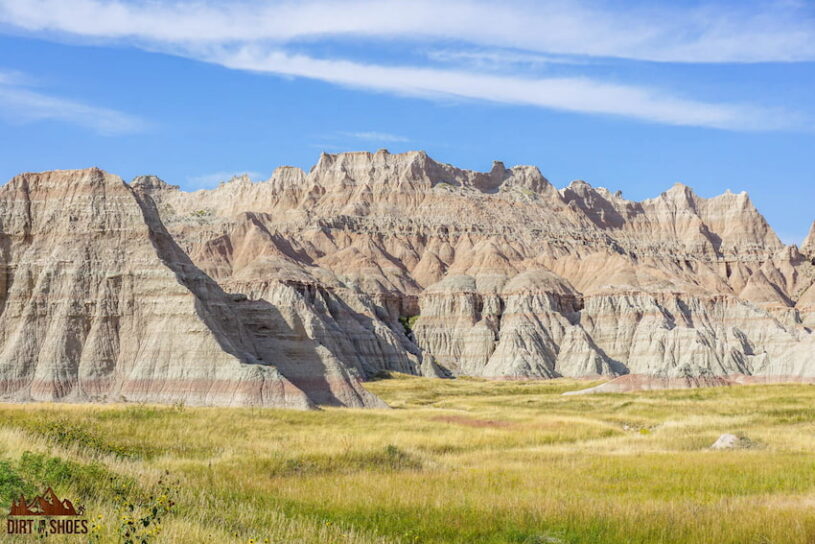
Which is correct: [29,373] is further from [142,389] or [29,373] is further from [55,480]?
[55,480]

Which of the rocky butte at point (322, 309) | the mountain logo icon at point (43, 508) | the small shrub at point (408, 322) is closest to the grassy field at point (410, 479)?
the mountain logo icon at point (43, 508)

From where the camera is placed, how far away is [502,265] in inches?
6895

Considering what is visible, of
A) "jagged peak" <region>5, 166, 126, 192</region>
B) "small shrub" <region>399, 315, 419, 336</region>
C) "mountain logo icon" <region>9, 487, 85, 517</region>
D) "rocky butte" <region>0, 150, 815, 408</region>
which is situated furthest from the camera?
"small shrub" <region>399, 315, 419, 336</region>

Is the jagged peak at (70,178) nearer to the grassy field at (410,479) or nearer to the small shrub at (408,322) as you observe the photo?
the grassy field at (410,479)

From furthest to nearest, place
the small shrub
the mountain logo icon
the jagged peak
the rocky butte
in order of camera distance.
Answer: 1. the small shrub
2. the jagged peak
3. the rocky butte
4. the mountain logo icon

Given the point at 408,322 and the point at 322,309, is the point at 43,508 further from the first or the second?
the point at 408,322

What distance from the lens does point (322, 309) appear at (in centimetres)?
12300

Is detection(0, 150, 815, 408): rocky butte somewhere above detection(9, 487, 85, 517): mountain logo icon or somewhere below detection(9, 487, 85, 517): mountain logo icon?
above

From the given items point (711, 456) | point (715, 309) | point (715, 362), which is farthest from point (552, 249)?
point (711, 456)

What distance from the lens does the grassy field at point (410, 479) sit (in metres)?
15.5

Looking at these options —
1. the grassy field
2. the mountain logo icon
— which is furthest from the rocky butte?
the mountain logo icon

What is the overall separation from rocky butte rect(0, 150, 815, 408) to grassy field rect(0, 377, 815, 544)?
16238 mm

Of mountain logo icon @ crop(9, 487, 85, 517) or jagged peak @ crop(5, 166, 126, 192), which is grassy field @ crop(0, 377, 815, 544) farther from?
jagged peak @ crop(5, 166, 126, 192)

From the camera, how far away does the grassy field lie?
1548cm
